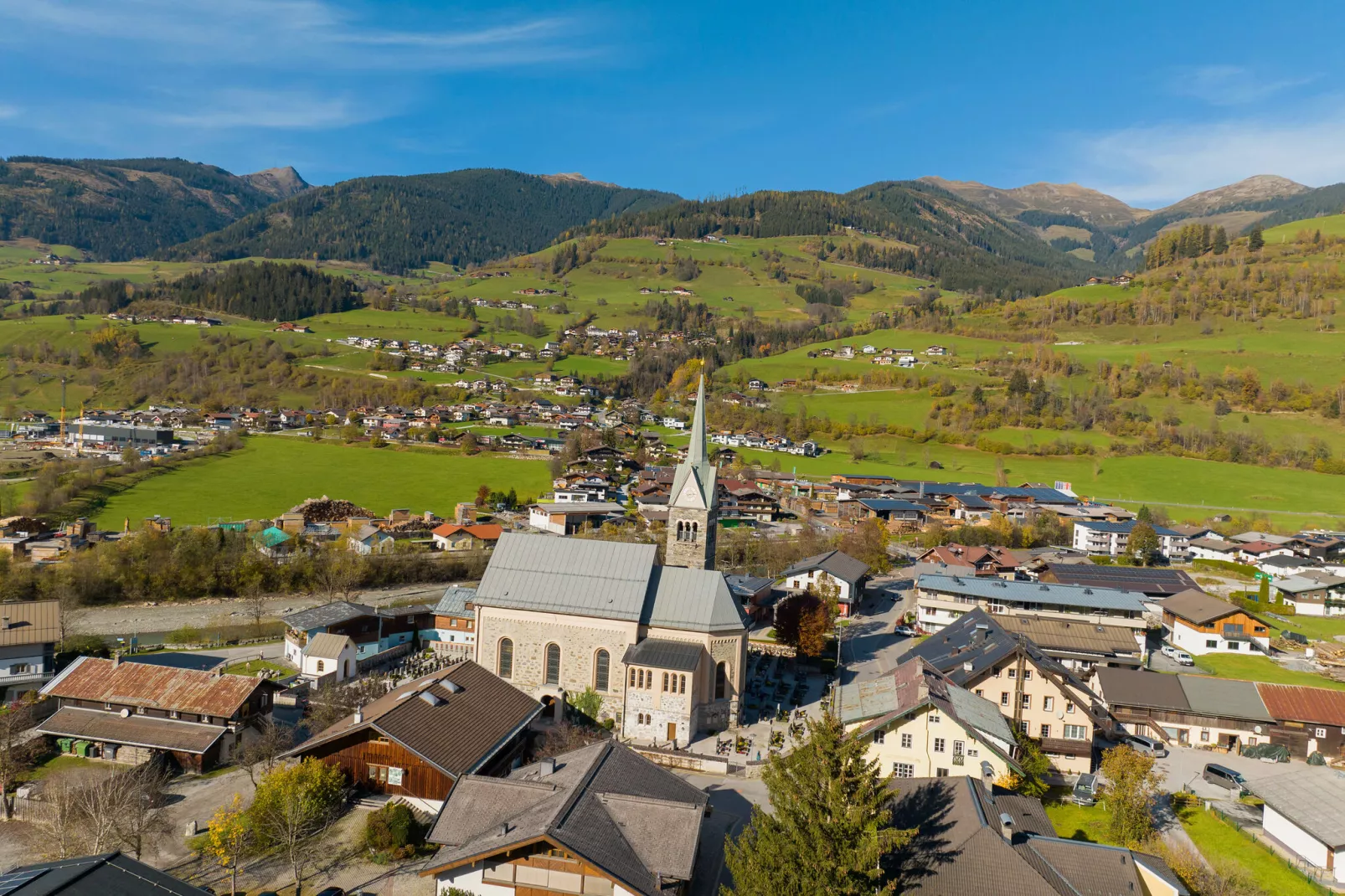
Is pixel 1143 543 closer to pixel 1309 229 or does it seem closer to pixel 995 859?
pixel 995 859

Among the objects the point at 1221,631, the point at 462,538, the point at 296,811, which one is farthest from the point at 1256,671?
the point at 462,538

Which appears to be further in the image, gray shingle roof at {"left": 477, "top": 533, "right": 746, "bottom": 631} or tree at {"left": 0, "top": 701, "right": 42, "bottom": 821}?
gray shingle roof at {"left": 477, "top": 533, "right": 746, "bottom": 631}

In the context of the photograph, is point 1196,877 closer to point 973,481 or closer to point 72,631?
point 72,631

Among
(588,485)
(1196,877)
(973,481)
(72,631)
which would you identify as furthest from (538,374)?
(1196,877)

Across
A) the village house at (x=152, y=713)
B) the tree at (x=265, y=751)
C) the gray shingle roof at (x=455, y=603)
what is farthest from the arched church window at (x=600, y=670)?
the gray shingle roof at (x=455, y=603)

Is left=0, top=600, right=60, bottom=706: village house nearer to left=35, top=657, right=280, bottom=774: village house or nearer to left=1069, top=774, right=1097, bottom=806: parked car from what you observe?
left=35, top=657, right=280, bottom=774: village house

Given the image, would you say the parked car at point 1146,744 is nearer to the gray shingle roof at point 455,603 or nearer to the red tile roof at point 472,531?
the gray shingle roof at point 455,603

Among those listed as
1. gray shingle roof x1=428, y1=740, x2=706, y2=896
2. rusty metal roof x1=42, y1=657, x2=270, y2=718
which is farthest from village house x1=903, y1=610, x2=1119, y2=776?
rusty metal roof x1=42, y1=657, x2=270, y2=718
